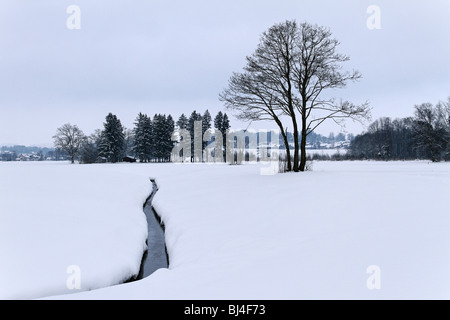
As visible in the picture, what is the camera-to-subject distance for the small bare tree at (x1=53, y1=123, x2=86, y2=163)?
69438 mm

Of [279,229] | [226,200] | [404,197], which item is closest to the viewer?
[279,229]

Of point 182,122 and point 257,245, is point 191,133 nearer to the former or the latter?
point 182,122

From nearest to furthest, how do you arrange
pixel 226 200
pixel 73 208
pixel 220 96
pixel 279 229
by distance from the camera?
pixel 279 229 < pixel 73 208 < pixel 226 200 < pixel 220 96

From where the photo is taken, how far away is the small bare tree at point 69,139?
228 feet

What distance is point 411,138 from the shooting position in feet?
222

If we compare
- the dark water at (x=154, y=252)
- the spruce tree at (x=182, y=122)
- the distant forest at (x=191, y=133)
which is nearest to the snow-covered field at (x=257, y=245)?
the dark water at (x=154, y=252)

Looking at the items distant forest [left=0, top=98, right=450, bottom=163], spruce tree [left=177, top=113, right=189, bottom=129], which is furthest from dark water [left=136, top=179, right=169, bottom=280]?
spruce tree [left=177, top=113, right=189, bottom=129]

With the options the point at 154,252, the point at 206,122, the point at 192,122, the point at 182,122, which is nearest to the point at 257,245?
the point at 154,252

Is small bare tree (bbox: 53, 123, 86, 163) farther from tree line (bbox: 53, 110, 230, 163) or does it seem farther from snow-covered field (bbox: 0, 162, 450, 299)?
snow-covered field (bbox: 0, 162, 450, 299)
